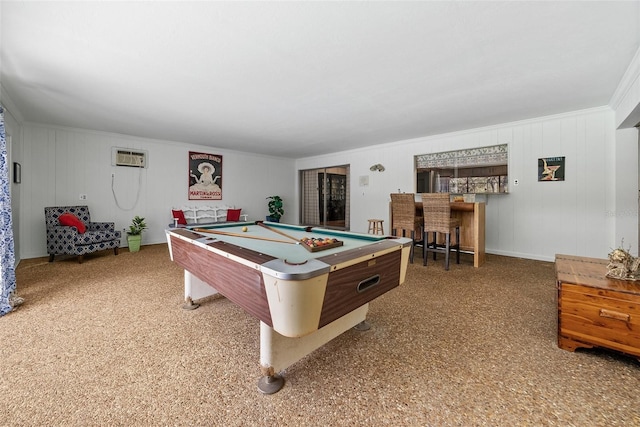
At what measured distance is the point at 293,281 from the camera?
1015 millimetres

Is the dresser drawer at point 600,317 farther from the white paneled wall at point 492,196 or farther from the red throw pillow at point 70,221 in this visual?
the red throw pillow at point 70,221

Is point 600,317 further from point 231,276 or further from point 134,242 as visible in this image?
point 134,242

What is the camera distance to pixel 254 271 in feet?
3.94

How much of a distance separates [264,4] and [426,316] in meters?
2.62

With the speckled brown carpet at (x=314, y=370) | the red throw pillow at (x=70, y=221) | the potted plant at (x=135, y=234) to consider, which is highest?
the red throw pillow at (x=70, y=221)

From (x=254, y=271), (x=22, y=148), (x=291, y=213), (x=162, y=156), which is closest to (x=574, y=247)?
(x=254, y=271)

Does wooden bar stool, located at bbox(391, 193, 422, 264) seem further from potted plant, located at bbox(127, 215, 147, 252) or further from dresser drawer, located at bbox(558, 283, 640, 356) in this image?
potted plant, located at bbox(127, 215, 147, 252)

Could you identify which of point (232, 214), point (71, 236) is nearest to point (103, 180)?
point (71, 236)

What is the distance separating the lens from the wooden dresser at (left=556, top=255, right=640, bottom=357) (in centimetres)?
149

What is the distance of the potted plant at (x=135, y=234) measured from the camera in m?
4.77

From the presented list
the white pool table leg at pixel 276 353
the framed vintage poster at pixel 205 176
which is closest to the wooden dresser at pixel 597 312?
the white pool table leg at pixel 276 353

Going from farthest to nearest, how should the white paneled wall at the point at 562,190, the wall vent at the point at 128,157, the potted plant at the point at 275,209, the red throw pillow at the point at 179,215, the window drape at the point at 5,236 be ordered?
the potted plant at the point at 275,209
the red throw pillow at the point at 179,215
the wall vent at the point at 128,157
the white paneled wall at the point at 562,190
the window drape at the point at 5,236

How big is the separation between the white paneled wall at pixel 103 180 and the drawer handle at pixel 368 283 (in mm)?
5642

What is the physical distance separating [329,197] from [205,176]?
342 cm
